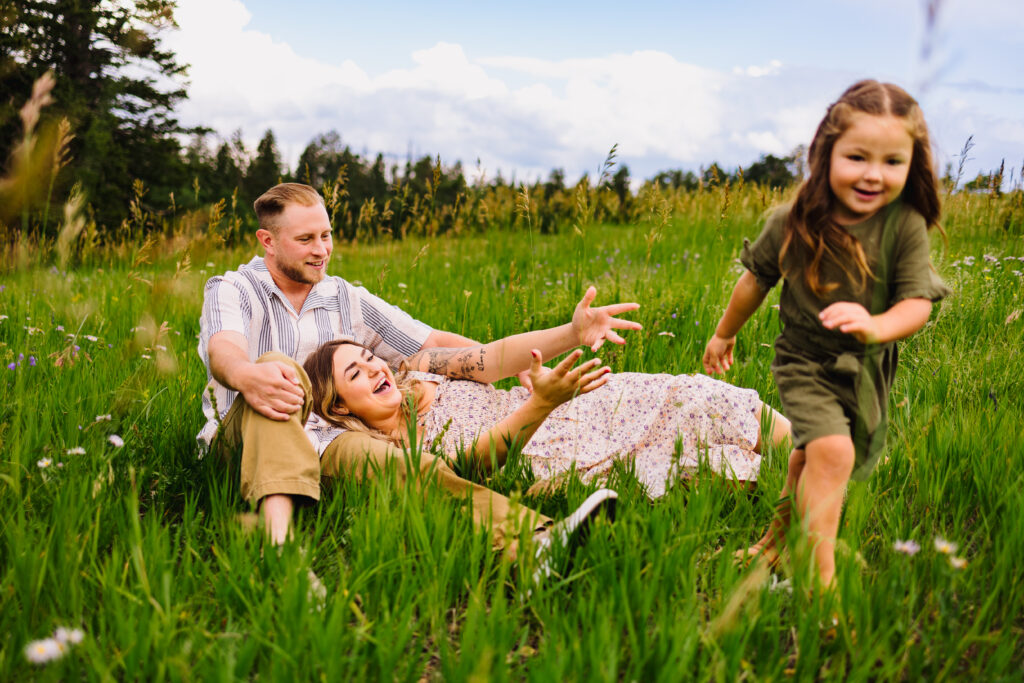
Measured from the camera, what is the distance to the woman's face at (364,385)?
270cm

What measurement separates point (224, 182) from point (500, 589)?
107 feet

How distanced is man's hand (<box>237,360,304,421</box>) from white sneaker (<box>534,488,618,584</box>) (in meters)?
0.98

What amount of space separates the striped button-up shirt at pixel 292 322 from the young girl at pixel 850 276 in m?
1.75

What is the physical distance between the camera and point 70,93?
16.8 meters

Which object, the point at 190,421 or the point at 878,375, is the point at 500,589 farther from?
the point at 190,421

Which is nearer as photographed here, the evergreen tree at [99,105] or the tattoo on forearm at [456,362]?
the tattoo on forearm at [456,362]

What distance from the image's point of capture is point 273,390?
229cm

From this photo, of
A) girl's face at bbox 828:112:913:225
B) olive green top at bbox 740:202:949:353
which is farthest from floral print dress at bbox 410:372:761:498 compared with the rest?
girl's face at bbox 828:112:913:225

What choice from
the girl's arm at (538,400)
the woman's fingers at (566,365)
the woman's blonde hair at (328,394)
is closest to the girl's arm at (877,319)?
the girl's arm at (538,400)

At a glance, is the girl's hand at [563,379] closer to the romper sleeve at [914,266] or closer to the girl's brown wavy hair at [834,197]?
the girl's brown wavy hair at [834,197]

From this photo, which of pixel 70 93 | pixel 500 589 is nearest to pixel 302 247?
pixel 500 589

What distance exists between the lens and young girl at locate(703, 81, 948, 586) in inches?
64.4

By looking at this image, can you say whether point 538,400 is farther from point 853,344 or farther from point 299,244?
point 299,244

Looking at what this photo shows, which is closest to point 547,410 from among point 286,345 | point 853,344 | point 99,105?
point 853,344
